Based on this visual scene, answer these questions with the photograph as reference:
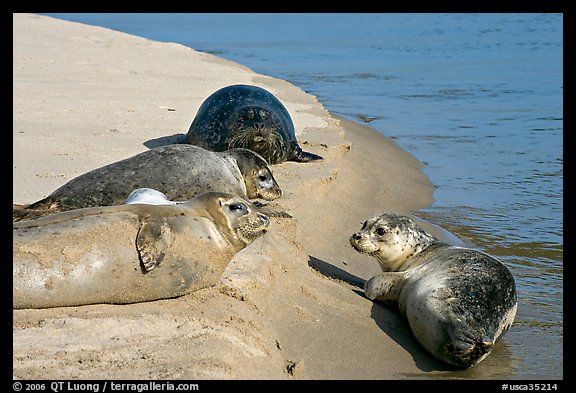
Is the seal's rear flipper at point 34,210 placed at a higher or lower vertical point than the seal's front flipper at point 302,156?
higher

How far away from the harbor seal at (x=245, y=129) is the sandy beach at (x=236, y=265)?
0.54 ft

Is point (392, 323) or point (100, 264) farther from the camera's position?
point (392, 323)

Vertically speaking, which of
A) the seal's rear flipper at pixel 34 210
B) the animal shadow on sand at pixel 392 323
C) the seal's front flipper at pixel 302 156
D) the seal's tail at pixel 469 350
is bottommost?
the animal shadow on sand at pixel 392 323

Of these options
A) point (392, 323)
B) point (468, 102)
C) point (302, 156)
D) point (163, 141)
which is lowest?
point (468, 102)

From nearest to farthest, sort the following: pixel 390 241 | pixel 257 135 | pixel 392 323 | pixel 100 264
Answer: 1. pixel 100 264
2. pixel 392 323
3. pixel 390 241
4. pixel 257 135

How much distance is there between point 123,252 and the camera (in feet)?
11.7

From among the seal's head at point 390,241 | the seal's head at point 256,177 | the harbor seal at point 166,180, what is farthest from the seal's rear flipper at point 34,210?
the seal's head at point 390,241

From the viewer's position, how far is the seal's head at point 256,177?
18.5 feet

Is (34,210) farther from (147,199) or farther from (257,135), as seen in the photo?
(257,135)

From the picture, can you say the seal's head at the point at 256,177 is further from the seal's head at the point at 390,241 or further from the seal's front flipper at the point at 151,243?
the seal's front flipper at the point at 151,243

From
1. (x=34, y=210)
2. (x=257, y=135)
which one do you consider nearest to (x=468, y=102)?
(x=257, y=135)

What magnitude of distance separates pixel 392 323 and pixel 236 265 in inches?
34.1
